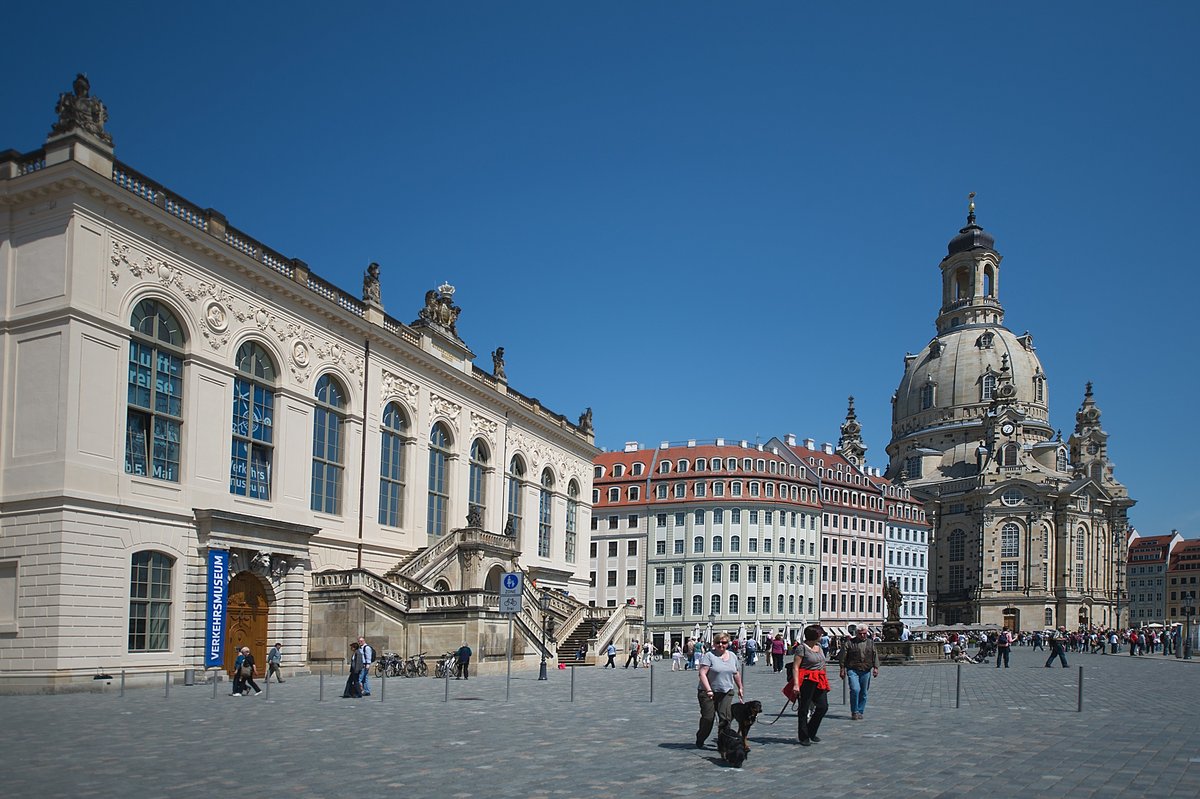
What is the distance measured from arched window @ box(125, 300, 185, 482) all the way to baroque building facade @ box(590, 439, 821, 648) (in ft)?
221

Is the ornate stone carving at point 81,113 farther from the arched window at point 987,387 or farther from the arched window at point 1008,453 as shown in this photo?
the arched window at point 987,387

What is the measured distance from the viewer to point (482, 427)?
54.4 m

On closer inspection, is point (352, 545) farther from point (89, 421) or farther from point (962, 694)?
point (962, 694)

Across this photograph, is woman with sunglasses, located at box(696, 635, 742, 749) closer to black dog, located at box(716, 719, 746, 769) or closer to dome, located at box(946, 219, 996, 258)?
black dog, located at box(716, 719, 746, 769)

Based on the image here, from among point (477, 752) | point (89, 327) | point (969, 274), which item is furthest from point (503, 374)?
point (969, 274)

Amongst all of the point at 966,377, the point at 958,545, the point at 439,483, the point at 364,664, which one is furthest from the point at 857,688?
the point at 966,377

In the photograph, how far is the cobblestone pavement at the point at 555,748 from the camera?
1282 cm

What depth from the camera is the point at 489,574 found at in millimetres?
48875

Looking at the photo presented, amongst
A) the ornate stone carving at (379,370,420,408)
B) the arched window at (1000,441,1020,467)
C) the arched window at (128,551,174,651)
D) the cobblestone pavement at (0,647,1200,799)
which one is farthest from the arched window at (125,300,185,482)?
the arched window at (1000,441,1020,467)

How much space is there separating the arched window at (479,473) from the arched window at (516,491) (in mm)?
3078

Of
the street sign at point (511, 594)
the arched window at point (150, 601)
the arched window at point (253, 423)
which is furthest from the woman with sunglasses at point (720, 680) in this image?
the arched window at point (253, 423)

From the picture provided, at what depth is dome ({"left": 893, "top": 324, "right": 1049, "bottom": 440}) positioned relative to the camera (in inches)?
6127

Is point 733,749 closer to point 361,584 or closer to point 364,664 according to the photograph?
point 364,664

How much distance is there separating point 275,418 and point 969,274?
150102mm
